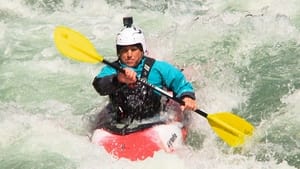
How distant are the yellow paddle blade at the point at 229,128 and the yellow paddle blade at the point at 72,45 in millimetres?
1050

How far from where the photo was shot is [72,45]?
524 cm

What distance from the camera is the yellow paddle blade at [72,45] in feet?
17.1

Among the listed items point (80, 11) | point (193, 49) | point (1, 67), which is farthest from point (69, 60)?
point (80, 11)

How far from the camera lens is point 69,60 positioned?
757 centimetres

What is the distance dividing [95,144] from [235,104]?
1728 mm

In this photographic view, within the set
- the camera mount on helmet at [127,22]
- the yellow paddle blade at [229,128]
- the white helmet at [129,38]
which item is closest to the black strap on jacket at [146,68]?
the white helmet at [129,38]

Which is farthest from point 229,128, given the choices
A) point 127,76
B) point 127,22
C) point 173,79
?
point 127,22

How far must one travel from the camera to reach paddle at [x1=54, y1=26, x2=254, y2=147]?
16.8 ft

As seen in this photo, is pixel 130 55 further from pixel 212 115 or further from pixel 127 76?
pixel 212 115

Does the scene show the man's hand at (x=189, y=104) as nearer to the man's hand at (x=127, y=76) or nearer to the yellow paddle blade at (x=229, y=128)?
the yellow paddle blade at (x=229, y=128)

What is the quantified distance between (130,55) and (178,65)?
7.12 ft

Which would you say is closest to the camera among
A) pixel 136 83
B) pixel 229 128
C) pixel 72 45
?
pixel 136 83

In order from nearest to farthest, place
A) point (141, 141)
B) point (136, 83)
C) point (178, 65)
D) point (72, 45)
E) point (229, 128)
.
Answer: point (141, 141) < point (136, 83) < point (229, 128) < point (72, 45) < point (178, 65)

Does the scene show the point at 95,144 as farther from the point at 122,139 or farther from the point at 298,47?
the point at 298,47
